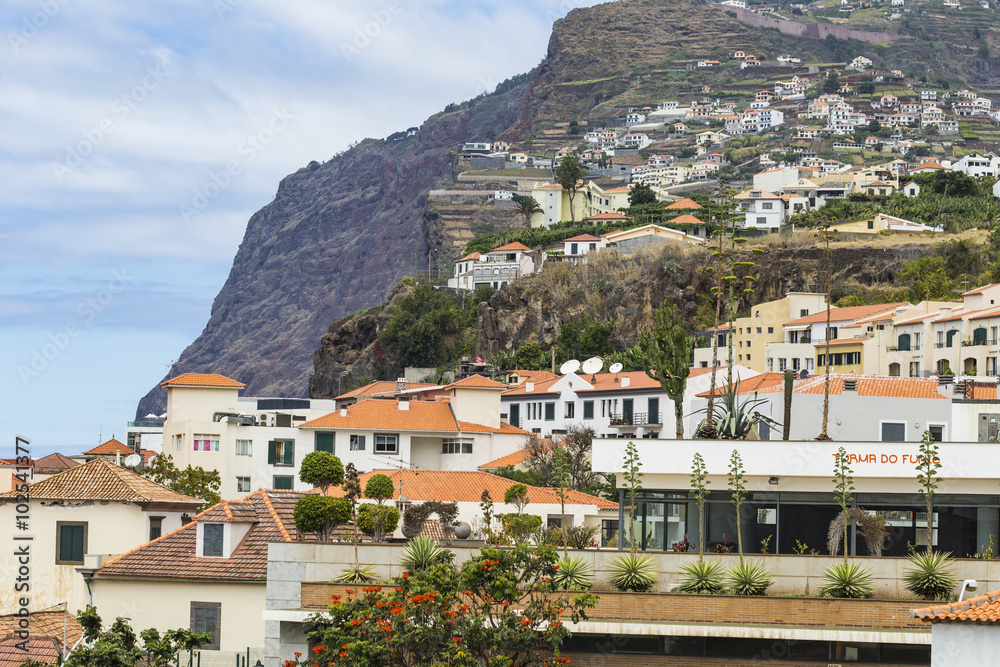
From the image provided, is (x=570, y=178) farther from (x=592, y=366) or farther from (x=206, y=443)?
(x=206, y=443)

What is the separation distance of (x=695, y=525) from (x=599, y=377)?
58677mm

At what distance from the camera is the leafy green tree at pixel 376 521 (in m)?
32.0

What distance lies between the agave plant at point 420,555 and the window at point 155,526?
15.7 meters

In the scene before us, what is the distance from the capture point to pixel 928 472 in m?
28.8

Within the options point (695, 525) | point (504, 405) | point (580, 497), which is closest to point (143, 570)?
point (695, 525)

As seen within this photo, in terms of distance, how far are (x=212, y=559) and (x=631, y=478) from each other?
10.7m

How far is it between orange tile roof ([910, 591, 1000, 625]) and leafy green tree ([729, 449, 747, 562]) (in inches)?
330

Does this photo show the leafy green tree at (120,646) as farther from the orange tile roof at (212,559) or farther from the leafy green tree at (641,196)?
the leafy green tree at (641,196)

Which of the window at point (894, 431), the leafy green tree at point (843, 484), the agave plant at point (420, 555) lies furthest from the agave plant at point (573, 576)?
the window at point (894, 431)

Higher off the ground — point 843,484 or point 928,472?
point 928,472

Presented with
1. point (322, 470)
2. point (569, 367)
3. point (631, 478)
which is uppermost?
point (569, 367)

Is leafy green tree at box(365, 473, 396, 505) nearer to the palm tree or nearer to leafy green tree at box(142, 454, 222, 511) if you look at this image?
leafy green tree at box(142, 454, 222, 511)

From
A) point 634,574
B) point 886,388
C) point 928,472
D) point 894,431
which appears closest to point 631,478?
point 634,574

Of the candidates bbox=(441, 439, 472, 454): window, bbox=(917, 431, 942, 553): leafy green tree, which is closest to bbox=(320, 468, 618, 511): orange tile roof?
bbox=(441, 439, 472, 454): window
